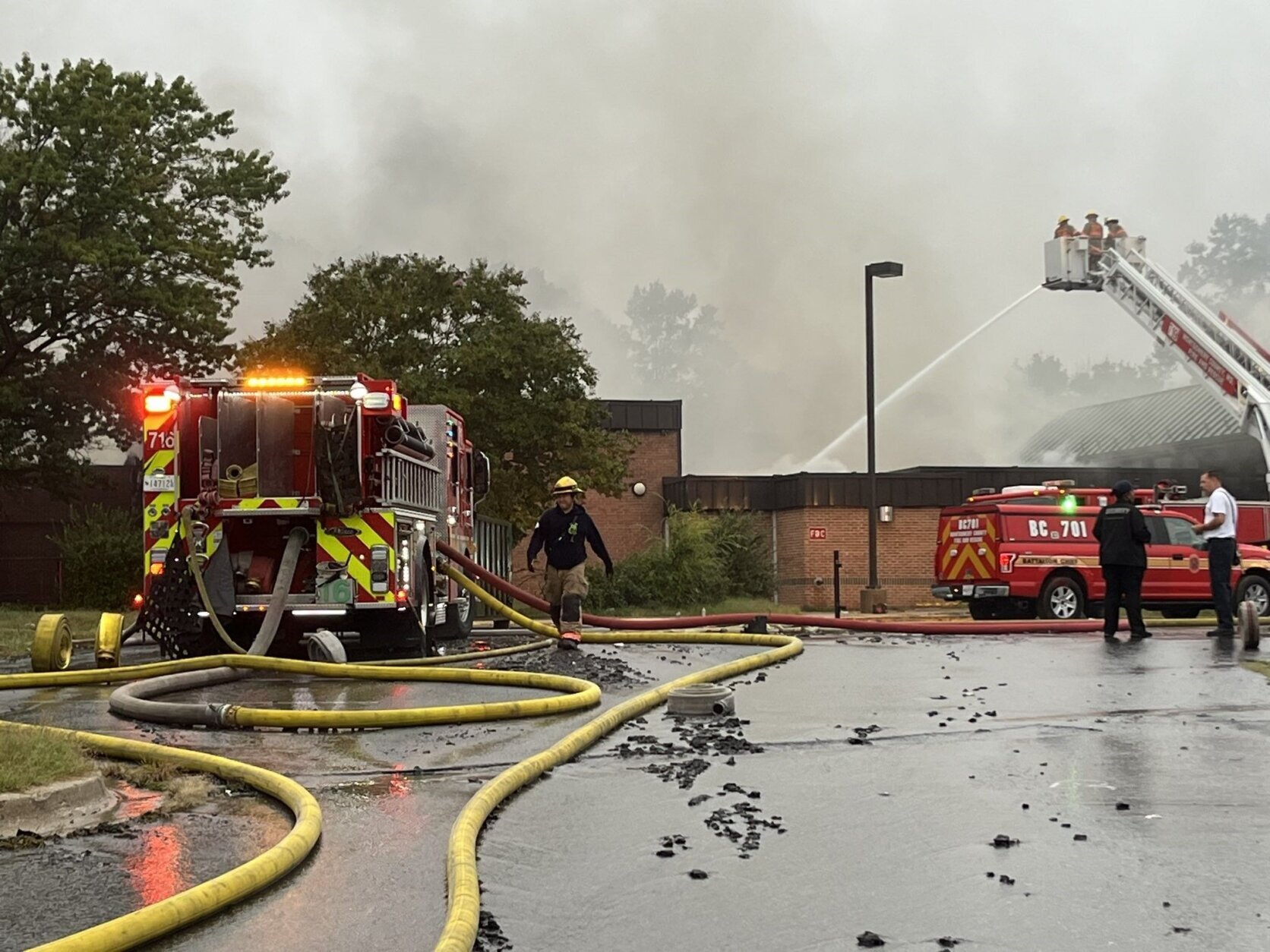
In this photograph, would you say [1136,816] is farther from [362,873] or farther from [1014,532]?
[1014,532]

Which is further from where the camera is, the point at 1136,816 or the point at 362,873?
the point at 1136,816

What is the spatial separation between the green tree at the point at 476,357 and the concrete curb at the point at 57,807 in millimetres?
19648

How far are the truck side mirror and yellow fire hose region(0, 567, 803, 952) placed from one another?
246 centimetres

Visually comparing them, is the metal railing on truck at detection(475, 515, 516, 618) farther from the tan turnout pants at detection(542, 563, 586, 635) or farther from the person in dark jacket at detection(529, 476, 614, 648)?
the person in dark jacket at detection(529, 476, 614, 648)

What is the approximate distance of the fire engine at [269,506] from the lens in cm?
1155

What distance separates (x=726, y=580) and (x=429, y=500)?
604 inches

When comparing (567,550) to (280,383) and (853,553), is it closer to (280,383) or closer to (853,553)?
(280,383)

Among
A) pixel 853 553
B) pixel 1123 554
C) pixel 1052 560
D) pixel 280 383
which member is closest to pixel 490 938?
pixel 280 383

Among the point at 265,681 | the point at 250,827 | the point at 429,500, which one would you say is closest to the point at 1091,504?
the point at 429,500

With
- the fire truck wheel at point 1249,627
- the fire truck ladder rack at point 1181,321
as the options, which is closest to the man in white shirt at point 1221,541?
the fire truck wheel at point 1249,627

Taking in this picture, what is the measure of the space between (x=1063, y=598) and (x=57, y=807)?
16292mm

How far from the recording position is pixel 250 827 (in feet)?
16.4

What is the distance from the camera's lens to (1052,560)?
19.1 metres

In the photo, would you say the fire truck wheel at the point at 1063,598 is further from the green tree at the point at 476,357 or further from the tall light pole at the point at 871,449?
the green tree at the point at 476,357
